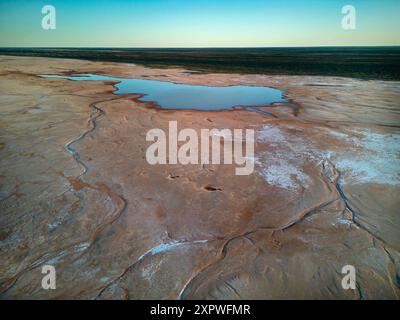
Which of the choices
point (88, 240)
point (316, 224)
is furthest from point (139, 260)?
point (316, 224)

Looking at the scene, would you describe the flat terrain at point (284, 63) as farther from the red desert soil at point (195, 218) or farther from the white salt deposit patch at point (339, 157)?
the red desert soil at point (195, 218)

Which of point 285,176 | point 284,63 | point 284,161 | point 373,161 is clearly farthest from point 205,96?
point 284,63

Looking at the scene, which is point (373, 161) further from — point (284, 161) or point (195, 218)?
point (195, 218)

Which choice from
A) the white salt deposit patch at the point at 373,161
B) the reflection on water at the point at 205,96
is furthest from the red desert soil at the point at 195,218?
the reflection on water at the point at 205,96

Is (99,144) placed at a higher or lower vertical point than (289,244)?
higher

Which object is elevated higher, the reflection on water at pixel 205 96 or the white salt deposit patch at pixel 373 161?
the reflection on water at pixel 205 96
